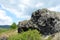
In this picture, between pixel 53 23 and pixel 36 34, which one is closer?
pixel 36 34

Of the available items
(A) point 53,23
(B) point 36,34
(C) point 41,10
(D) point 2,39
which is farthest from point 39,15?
(D) point 2,39

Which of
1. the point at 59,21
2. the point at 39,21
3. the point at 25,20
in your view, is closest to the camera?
the point at 59,21

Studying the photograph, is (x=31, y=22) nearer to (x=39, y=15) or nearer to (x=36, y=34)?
(x=39, y=15)

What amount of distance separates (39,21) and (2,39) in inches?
645

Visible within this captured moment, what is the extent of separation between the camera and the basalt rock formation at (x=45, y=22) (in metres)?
37.4

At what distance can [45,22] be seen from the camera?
38688 mm

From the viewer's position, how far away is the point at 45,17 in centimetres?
3878

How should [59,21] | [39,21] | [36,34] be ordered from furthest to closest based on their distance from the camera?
1. [39,21]
2. [59,21]
3. [36,34]

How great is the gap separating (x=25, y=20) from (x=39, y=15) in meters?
5.14

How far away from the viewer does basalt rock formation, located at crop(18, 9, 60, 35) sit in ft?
123

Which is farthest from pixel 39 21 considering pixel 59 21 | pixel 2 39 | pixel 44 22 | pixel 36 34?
pixel 2 39

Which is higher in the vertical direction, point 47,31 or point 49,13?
point 49,13

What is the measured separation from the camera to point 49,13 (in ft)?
127

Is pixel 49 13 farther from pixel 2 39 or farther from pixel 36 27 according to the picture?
pixel 2 39
